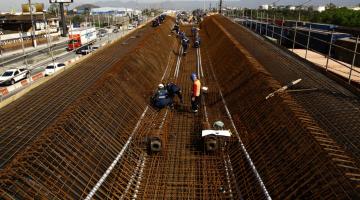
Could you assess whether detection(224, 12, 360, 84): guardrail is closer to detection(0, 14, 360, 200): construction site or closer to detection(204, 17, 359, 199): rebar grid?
detection(0, 14, 360, 200): construction site

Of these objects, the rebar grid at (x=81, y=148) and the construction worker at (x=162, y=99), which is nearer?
the rebar grid at (x=81, y=148)

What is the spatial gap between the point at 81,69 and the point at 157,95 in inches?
202

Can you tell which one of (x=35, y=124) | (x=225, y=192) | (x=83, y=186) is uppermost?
(x=35, y=124)

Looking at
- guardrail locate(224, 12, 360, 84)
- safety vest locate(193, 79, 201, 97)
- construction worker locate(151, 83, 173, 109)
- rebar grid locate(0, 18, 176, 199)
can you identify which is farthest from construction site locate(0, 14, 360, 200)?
guardrail locate(224, 12, 360, 84)

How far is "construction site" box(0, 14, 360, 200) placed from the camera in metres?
6.41

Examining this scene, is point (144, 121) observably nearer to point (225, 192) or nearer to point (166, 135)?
point (166, 135)

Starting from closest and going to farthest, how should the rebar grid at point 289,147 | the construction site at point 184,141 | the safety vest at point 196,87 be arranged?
the rebar grid at point 289,147, the construction site at point 184,141, the safety vest at point 196,87

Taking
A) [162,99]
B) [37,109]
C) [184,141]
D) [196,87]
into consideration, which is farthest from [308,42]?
[37,109]

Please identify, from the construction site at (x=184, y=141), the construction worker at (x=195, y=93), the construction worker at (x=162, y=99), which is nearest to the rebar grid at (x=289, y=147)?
the construction site at (x=184, y=141)

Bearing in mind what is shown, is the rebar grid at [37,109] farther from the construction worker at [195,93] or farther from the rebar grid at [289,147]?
the rebar grid at [289,147]

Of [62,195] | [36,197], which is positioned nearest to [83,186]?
[62,195]

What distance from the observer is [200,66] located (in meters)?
19.9

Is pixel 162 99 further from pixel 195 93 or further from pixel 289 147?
pixel 289 147

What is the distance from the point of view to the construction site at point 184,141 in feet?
21.0
